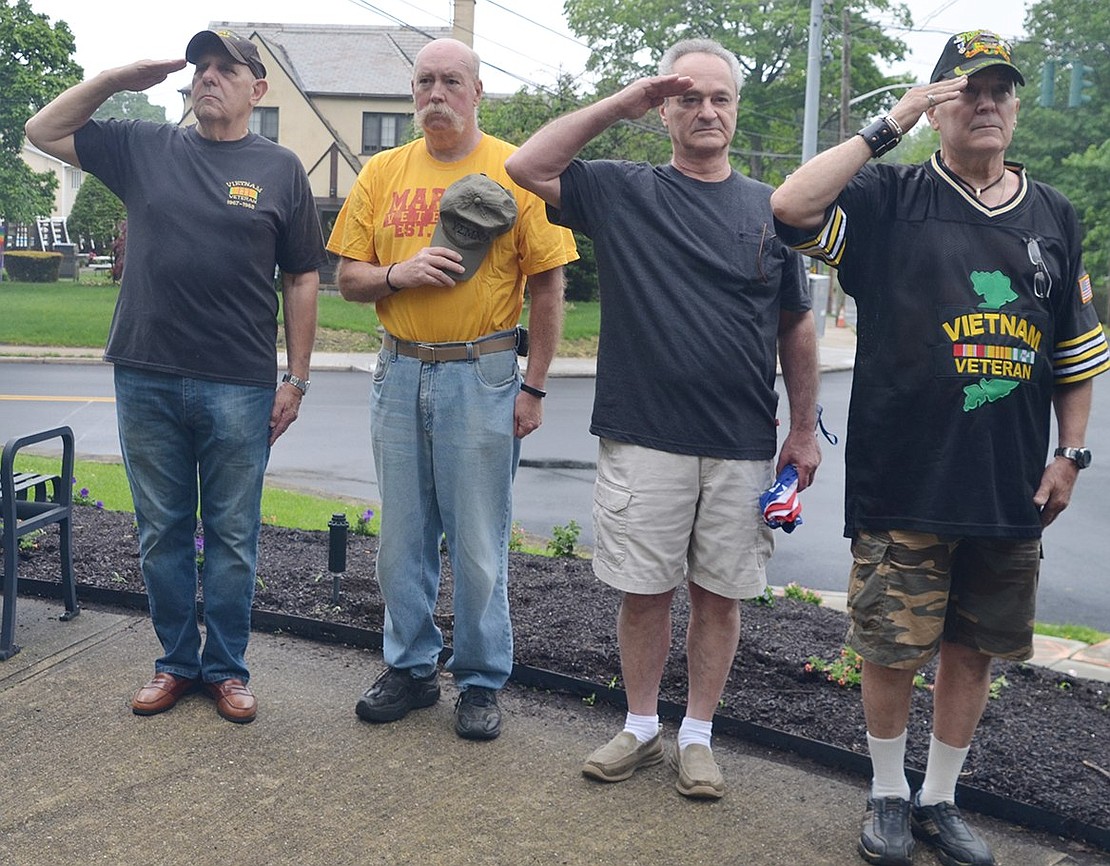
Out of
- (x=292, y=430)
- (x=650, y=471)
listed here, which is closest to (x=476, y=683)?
(x=650, y=471)

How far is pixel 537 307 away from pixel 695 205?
2.46ft

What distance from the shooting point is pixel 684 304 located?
145 inches

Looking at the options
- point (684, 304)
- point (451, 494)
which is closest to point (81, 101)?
point (451, 494)

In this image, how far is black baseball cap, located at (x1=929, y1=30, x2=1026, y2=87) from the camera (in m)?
3.23

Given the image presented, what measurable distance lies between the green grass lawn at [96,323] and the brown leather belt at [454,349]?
16576 millimetres

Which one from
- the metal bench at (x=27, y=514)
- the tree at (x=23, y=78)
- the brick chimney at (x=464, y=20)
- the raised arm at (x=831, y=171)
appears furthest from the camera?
the brick chimney at (x=464, y=20)

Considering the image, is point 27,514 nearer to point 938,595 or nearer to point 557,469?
point 938,595

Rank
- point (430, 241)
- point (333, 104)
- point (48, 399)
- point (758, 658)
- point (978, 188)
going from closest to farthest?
point (978, 188)
point (430, 241)
point (758, 658)
point (48, 399)
point (333, 104)

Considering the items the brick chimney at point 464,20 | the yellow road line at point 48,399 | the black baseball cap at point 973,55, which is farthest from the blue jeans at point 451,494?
the brick chimney at point 464,20

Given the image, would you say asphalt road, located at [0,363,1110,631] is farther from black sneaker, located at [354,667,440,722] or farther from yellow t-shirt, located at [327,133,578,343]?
yellow t-shirt, located at [327,133,578,343]

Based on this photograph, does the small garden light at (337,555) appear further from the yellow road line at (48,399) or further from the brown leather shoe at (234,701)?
the yellow road line at (48,399)

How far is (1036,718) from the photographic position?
4309mm

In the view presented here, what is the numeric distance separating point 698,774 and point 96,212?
153 ft

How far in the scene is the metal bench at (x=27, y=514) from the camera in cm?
459
